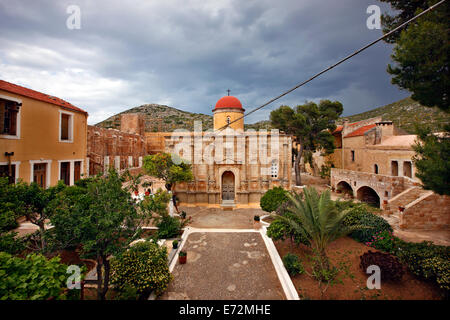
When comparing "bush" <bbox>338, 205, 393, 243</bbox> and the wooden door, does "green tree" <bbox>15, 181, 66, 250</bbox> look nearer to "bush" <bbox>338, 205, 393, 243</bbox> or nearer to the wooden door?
the wooden door

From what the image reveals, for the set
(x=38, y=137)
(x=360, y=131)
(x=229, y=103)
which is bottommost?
(x=38, y=137)

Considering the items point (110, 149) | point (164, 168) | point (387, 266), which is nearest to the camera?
point (387, 266)

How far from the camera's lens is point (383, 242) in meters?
10.1

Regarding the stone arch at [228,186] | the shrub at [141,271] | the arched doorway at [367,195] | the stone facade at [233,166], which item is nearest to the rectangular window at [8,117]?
the shrub at [141,271]

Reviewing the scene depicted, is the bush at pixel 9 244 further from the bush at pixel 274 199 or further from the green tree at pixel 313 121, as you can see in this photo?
the green tree at pixel 313 121

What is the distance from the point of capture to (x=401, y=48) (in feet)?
26.1

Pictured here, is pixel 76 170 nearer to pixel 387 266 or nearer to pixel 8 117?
pixel 8 117

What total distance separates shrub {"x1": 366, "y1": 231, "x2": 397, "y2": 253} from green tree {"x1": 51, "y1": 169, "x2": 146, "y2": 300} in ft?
38.5

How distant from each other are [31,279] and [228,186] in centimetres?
1847

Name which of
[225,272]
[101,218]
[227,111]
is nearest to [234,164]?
[227,111]

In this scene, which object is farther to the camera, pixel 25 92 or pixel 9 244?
pixel 25 92

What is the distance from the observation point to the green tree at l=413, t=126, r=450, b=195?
7.23m

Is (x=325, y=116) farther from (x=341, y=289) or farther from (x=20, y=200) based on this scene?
(x=20, y=200)

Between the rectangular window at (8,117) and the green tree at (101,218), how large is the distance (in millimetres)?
7924
